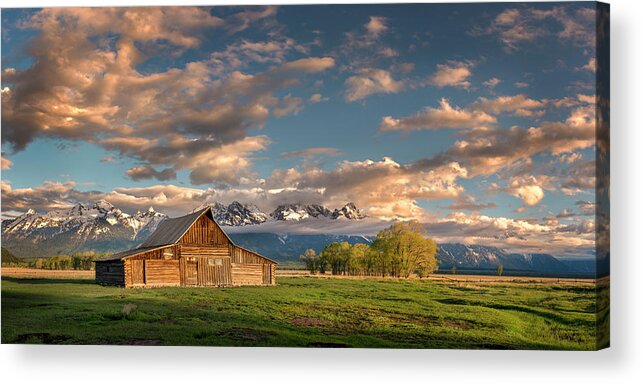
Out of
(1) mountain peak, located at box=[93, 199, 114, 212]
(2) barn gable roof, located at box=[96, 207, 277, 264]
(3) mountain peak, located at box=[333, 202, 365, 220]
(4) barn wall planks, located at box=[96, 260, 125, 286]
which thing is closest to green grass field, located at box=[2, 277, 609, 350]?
(4) barn wall planks, located at box=[96, 260, 125, 286]

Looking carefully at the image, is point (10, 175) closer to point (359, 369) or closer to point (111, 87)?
point (111, 87)

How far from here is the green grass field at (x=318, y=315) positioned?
22.7m

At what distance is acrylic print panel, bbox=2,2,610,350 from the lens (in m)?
23.1

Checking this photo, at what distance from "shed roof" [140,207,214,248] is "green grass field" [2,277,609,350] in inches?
63.5

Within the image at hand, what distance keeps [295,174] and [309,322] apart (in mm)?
4860

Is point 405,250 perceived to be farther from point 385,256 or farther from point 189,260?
point 189,260

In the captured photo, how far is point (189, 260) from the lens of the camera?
25.6 meters

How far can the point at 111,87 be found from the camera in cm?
2498

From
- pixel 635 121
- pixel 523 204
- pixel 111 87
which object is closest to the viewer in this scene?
pixel 635 121

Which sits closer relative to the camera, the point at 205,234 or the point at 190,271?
the point at 205,234

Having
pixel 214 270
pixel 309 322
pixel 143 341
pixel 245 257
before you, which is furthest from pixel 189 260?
pixel 309 322

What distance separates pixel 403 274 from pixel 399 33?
7987 mm

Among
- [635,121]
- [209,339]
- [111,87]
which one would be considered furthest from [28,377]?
[635,121]

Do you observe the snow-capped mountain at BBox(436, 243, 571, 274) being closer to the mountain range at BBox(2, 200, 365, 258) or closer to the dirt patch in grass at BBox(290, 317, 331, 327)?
the mountain range at BBox(2, 200, 365, 258)
